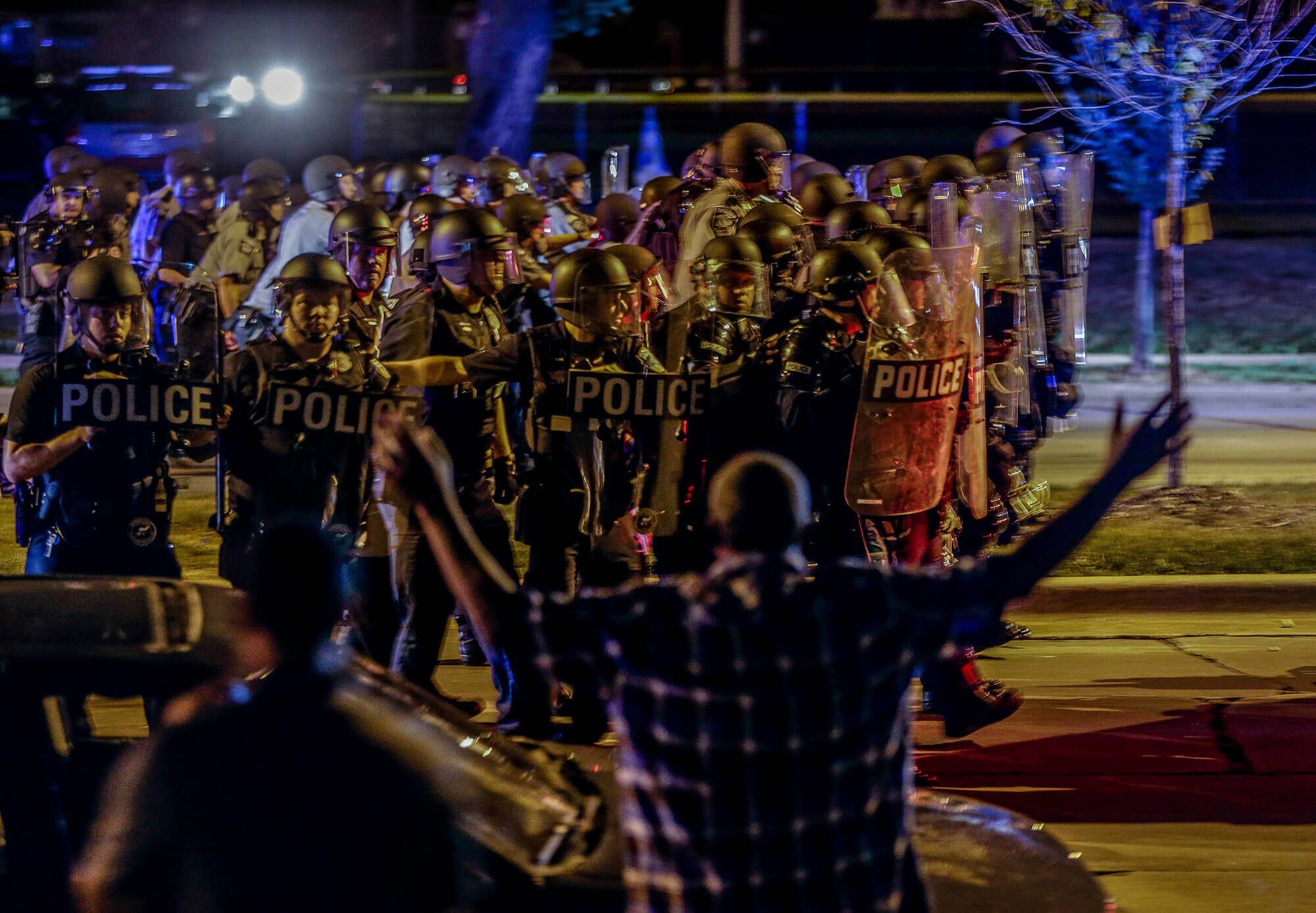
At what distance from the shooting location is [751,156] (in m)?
10.5

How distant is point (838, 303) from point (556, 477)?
4.26 ft

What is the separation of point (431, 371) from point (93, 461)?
139cm

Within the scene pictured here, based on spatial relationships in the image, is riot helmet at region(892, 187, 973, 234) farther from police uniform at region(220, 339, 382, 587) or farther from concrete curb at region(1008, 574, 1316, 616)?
police uniform at region(220, 339, 382, 587)

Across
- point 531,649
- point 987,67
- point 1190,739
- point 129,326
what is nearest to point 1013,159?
point 1190,739

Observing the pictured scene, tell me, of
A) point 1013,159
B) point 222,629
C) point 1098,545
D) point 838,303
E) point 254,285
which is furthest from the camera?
point 254,285

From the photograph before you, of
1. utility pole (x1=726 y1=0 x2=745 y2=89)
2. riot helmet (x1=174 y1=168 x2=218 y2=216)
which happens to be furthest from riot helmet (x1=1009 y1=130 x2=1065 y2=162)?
utility pole (x1=726 y1=0 x2=745 y2=89)

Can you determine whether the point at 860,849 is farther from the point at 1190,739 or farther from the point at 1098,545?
the point at 1098,545

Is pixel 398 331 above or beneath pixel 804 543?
above

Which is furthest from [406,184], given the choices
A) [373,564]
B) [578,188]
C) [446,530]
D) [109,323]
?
[446,530]

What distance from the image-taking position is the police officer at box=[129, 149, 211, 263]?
13.8 metres

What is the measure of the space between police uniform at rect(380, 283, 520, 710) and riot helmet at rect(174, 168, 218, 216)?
269 inches

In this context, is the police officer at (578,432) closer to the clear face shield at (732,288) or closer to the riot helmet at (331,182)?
the clear face shield at (732,288)

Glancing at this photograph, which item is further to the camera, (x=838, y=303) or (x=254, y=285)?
(x=254, y=285)

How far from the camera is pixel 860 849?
2.80 meters
